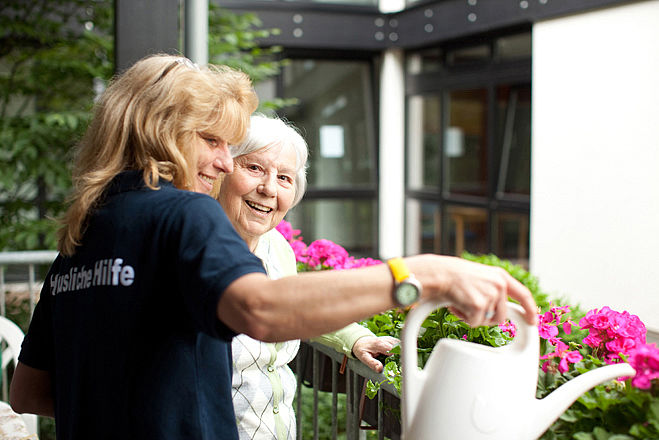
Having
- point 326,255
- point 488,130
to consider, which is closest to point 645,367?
point 326,255

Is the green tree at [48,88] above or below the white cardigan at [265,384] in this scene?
above

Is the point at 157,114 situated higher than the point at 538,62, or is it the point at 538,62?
the point at 538,62

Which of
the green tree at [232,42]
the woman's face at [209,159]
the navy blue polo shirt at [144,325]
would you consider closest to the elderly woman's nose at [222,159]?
the woman's face at [209,159]

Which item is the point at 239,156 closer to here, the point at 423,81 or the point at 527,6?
the point at 527,6

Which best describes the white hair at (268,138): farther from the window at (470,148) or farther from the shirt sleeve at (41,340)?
the window at (470,148)

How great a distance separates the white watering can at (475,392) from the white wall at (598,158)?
362 cm

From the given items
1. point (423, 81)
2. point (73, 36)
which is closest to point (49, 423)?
point (73, 36)

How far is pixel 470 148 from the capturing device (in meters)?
6.38

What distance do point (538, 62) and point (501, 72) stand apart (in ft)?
1.85

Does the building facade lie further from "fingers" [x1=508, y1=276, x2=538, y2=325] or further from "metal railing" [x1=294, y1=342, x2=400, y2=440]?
"fingers" [x1=508, y1=276, x2=538, y2=325]

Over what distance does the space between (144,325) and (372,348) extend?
0.59 m

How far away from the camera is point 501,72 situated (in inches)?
226

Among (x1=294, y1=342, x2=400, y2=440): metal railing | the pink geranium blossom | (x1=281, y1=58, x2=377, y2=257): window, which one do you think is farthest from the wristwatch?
(x1=281, y1=58, x2=377, y2=257): window

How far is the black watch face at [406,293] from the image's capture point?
2.53 feet
